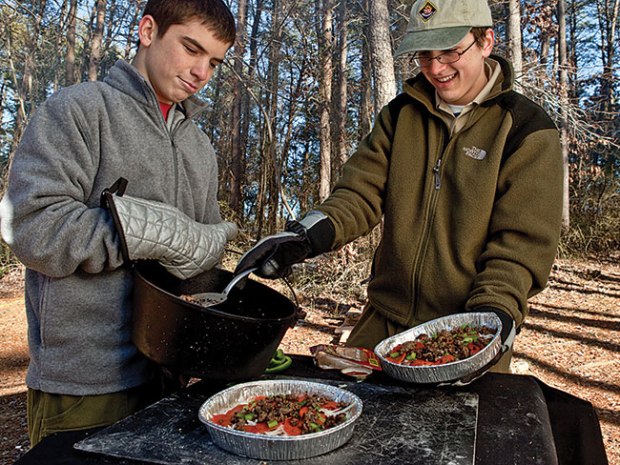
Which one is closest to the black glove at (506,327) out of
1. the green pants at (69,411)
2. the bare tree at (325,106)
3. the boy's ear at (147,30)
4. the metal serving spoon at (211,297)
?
the metal serving spoon at (211,297)

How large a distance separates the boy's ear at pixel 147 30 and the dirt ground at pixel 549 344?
280 cm

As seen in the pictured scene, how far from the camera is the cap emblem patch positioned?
6.61 ft

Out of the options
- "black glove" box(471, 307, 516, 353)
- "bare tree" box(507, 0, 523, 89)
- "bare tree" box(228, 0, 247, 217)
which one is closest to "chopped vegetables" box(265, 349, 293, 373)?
"black glove" box(471, 307, 516, 353)

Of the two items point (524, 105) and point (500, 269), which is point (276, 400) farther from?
point (524, 105)

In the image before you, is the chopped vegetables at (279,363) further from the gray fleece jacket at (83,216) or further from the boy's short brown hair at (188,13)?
the boy's short brown hair at (188,13)

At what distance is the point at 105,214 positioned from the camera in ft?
5.09

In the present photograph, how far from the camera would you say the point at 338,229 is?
217 centimetres

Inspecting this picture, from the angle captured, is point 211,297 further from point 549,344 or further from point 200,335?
point 549,344

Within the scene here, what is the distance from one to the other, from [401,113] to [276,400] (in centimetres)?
128

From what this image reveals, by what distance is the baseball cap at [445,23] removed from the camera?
1.96m

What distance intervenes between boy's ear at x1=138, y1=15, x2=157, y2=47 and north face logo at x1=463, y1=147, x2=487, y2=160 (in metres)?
1.16

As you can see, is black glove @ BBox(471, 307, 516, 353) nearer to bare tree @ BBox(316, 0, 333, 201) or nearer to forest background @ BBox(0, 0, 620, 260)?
forest background @ BBox(0, 0, 620, 260)

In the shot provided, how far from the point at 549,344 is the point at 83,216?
5437 millimetres

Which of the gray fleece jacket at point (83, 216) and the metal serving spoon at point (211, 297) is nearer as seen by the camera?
the gray fleece jacket at point (83, 216)
